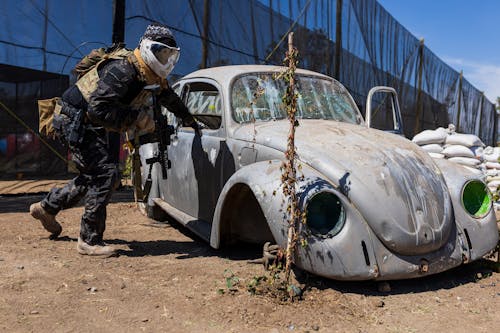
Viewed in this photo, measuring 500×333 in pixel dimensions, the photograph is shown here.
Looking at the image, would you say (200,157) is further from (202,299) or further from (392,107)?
(392,107)

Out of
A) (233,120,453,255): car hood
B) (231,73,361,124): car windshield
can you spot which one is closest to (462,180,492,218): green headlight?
(233,120,453,255): car hood

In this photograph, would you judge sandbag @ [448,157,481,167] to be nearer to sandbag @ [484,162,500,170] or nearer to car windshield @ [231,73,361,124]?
sandbag @ [484,162,500,170]

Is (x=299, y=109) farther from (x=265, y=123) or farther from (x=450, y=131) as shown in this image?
(x=450, y=131)

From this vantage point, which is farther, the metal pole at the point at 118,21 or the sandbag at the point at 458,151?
the sandbag at the point at 458,151

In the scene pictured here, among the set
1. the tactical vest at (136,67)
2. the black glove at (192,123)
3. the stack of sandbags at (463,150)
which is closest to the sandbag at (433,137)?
the stack of sandbags at (463,150)

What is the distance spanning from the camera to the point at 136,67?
11.8ft

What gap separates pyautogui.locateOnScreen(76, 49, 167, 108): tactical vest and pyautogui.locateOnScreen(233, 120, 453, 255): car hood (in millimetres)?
1010

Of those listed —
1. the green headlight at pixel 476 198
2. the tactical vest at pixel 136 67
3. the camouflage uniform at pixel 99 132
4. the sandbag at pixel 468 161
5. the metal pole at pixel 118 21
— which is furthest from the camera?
the sandbag at pixel 468 161

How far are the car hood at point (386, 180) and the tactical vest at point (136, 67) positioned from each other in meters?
1.01

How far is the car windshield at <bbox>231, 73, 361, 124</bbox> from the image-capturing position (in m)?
3.84

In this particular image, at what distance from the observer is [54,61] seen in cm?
877

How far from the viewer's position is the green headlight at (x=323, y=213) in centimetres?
277

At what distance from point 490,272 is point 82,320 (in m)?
2.76

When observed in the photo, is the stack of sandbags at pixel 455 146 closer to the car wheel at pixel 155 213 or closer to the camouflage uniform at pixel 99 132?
the car wheel at pixel 155 213
